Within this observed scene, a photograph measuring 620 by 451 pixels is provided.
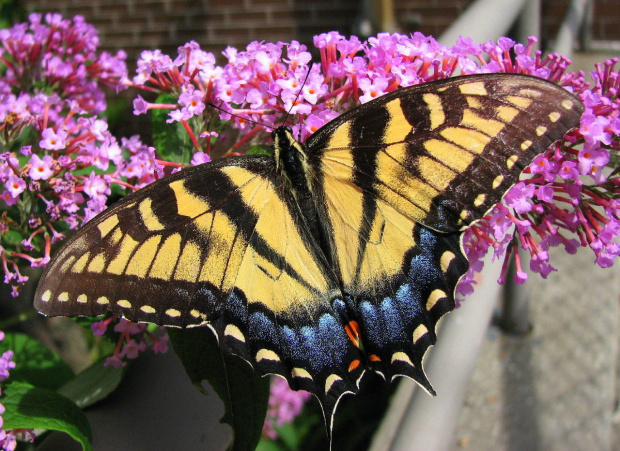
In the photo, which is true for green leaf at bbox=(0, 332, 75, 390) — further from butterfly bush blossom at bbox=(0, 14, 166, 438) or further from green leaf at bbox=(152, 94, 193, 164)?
green leaf at bbox=(152, 94, 193, 164)

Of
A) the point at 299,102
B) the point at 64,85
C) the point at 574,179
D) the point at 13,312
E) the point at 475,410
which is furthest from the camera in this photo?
the point at 475,410

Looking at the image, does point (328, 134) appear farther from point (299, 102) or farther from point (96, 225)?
point (96, 225)

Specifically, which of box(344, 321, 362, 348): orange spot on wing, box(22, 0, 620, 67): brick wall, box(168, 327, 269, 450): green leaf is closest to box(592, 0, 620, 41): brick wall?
box(22, 0, 620, 67): brick wall

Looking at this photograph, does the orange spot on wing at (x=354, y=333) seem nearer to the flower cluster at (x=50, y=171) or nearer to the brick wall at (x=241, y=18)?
the flower cluster at (x=50, y=171)

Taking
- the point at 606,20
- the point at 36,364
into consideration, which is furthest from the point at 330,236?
the point at 606,20

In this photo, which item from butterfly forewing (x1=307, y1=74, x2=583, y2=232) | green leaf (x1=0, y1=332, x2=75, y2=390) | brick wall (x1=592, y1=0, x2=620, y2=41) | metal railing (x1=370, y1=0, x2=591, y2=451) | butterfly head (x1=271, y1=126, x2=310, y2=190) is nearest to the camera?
butterfly forewing (x1=307, y1=74, x2=583, y2=232)

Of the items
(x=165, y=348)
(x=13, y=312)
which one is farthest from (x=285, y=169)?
(x=13, y=312)
